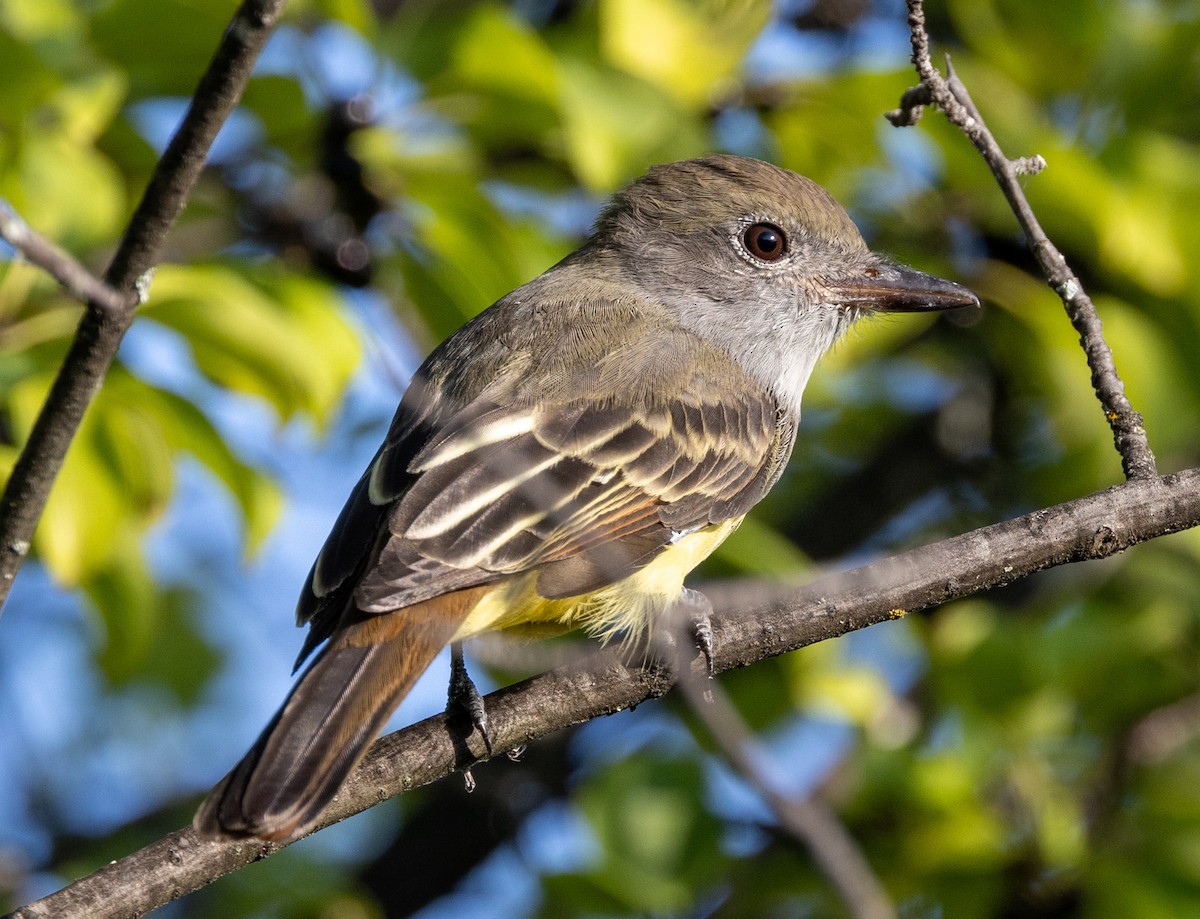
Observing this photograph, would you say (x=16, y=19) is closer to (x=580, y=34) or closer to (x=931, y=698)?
(x=580, y=34)

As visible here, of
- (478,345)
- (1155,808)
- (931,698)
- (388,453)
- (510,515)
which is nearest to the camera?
(510,515)

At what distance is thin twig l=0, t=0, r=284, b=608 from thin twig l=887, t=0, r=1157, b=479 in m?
1.57

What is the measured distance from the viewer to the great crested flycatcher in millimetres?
3154

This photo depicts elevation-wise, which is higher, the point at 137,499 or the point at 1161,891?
the point at 137,499

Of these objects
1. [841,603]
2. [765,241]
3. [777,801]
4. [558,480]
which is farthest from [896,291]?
[777,801]

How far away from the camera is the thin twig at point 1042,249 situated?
326 centimetres

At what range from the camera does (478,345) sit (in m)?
4.27

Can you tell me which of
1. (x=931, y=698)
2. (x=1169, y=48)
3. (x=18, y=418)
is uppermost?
(x=1169, y=48)

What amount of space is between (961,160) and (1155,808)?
2.08 metres

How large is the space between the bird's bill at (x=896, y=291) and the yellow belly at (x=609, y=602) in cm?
101

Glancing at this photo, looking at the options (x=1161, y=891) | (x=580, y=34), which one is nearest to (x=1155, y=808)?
(x=1161, y=891)

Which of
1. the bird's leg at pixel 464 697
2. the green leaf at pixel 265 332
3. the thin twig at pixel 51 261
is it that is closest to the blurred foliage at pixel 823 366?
the green leaf at pixel 265 332

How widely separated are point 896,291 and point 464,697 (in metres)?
2.10

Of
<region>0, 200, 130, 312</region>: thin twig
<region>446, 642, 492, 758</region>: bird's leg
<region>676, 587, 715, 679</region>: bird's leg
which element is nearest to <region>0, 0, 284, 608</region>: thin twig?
<region>0, 200, 130, 312</region>: thin twig
